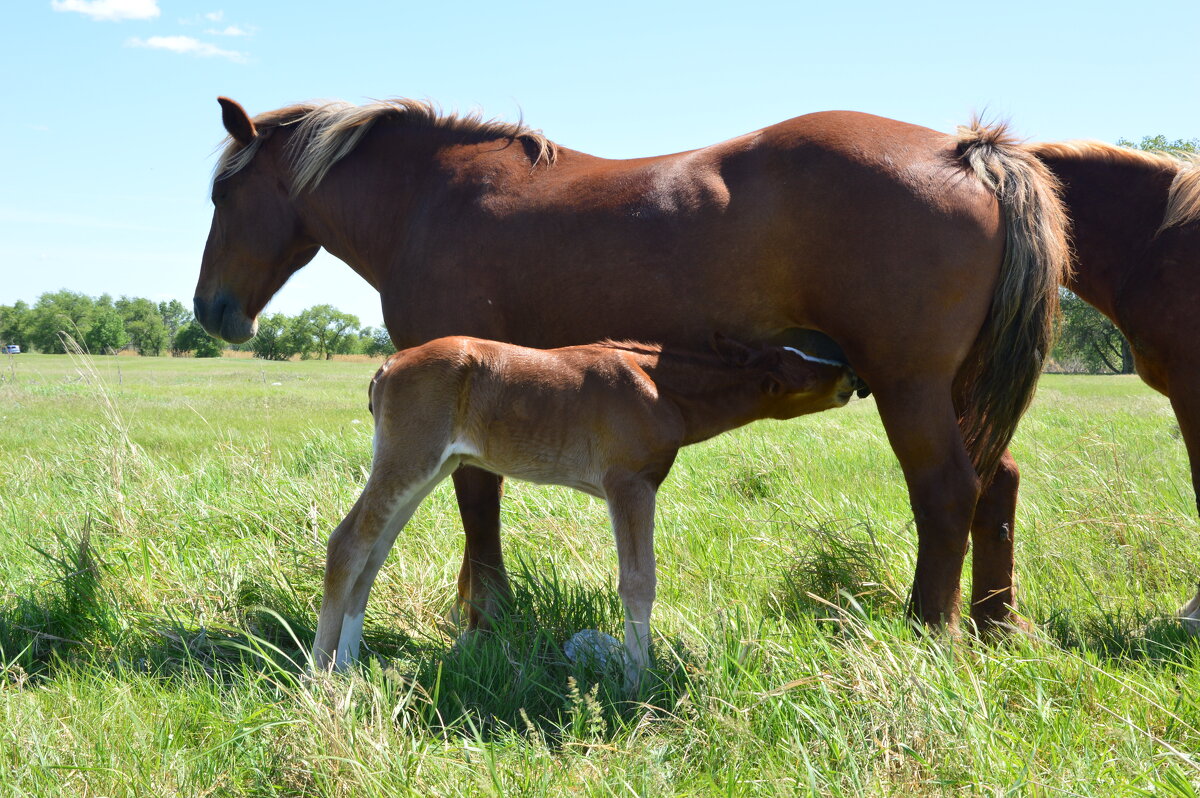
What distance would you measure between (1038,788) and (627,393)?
1.92m

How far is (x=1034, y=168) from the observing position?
3574 millimetres

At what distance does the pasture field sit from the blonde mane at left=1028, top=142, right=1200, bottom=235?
1816 millimetres

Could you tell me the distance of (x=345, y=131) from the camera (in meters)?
4.61

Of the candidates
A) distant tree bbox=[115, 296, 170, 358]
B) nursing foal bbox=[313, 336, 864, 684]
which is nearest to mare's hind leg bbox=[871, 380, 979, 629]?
nursing foal bbox=[313, 336, 864, 684]

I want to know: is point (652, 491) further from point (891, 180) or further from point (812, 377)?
point (891, 180)

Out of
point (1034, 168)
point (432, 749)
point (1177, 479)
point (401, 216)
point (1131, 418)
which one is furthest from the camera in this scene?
point (1131, 418)

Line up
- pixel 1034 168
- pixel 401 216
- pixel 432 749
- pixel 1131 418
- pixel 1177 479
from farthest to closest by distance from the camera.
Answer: pixel 1131 418 < pixel 1177 479 < pixel 401 216 < pixel 1034 168 < pixel 432 749

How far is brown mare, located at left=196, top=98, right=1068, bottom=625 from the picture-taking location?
338 centimetres

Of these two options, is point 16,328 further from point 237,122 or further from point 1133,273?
point 1133,273

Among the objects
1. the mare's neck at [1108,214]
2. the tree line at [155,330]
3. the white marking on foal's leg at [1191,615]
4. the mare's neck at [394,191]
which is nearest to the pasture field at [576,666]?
the white marking on foal's leg at [1191,615]

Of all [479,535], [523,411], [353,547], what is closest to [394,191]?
[523,411]

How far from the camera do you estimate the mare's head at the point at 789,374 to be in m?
3.56

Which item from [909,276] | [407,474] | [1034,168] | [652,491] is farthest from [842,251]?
[407,474]

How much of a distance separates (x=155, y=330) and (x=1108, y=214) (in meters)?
76.9
